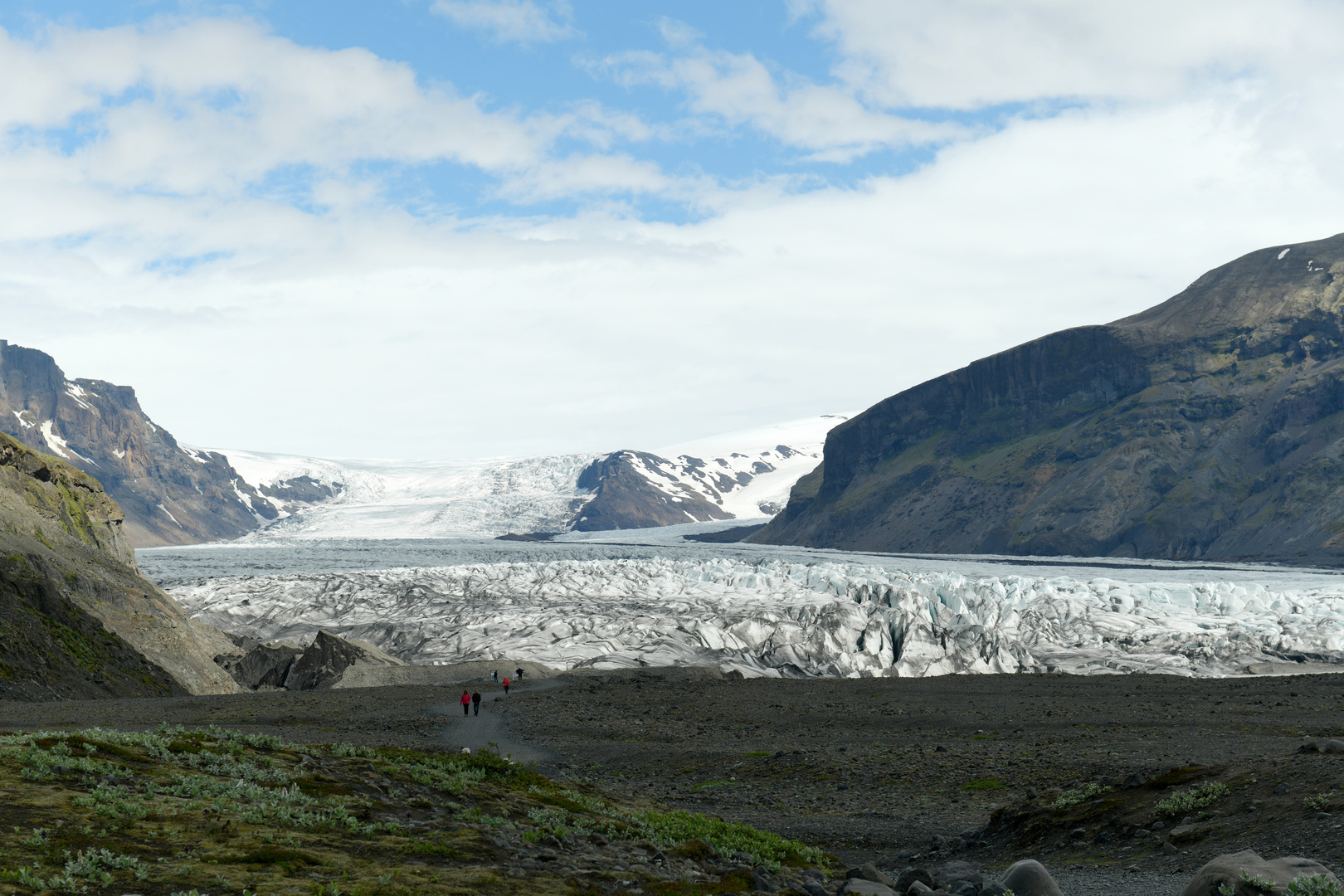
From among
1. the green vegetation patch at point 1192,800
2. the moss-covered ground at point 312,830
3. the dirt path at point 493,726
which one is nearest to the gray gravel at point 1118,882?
the green vegetation patch at point 1192,800

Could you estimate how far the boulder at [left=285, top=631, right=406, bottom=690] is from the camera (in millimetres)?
40969

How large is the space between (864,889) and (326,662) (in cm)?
3581

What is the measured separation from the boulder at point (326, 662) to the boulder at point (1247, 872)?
36.5 m

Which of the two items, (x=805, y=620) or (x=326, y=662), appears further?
(x=805, y=620)

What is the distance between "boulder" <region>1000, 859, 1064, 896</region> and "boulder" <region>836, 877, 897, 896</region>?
1219mm

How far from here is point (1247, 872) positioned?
8.77m

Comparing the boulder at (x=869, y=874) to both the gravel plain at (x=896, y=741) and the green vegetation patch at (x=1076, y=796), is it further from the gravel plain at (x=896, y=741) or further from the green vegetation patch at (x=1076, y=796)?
the green vegetation patch at (x=1076, y=796)

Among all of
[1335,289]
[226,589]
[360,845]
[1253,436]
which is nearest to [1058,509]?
[1253,436]

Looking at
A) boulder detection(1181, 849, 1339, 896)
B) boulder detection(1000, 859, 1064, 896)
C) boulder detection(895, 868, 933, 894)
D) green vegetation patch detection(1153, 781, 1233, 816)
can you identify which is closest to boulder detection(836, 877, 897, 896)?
boulder detection(895, 868, 933, 894)

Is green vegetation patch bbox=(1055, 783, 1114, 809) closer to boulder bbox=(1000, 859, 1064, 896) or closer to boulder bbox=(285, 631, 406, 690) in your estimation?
boulder bbox=(1000, 859, 1064, 896)

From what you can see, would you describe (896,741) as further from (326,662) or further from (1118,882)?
(326,662)

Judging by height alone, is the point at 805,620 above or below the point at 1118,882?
below

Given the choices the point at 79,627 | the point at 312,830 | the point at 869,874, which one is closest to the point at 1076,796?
the point at 869,874

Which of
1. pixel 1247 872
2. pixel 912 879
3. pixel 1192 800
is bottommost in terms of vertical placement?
pixel 912 879
